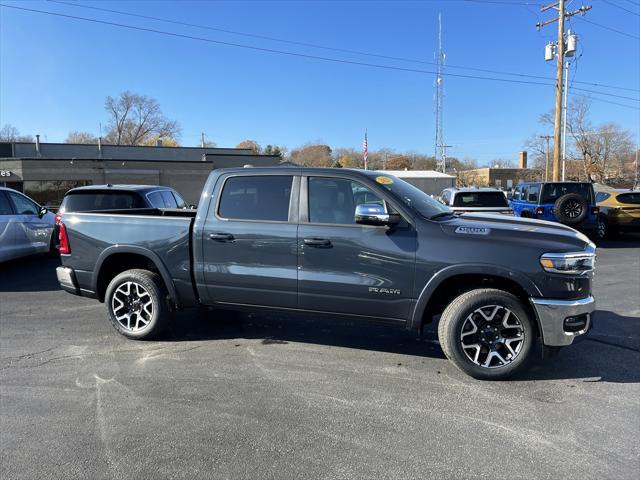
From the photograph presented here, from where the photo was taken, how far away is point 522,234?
397cm

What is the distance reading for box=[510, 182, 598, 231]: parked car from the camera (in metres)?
13.2

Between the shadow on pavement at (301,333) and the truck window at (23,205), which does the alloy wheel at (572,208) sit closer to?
the shadow on pavement at (301,333)

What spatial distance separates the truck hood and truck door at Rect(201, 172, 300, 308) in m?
1.52

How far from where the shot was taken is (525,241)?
3.90 meters

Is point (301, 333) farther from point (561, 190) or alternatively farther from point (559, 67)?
point (559, 67)

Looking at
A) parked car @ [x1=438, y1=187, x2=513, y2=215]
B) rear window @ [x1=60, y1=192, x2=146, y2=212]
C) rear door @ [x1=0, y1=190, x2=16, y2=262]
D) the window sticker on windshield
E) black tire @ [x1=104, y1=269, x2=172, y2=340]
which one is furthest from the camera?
parked car @ [x1=438, y1=187, x2=513, y2=215]

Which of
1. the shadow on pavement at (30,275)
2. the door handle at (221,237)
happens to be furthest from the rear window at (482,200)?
the shadow on pavement at (30,275)

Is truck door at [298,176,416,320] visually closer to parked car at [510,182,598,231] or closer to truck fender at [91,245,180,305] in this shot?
truck fender at [91,245,180,305]

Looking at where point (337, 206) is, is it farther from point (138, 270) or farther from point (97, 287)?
point (97, 287)

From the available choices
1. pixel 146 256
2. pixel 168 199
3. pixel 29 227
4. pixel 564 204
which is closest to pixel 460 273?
pixel 146 256

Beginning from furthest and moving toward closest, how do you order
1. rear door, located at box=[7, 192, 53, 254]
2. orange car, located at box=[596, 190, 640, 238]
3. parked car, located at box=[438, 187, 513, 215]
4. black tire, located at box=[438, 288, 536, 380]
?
orange car, located at box=[596, 190, 640, 238]
parked car, located at box=[438, 187, 513, 215]
rear door, located at box=[7, 192, 53, 254]
black tire, located at box=[438, 288, 536, 380]

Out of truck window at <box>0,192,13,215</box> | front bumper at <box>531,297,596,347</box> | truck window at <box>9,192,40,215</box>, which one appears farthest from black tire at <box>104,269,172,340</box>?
truck window at <box>9,192,40,215</box>

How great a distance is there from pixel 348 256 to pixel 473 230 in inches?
44.4

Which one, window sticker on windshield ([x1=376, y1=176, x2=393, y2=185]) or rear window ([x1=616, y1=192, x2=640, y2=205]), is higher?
window sticker on windshield ([x1=376, y1=176, x2=393, y2=185])
